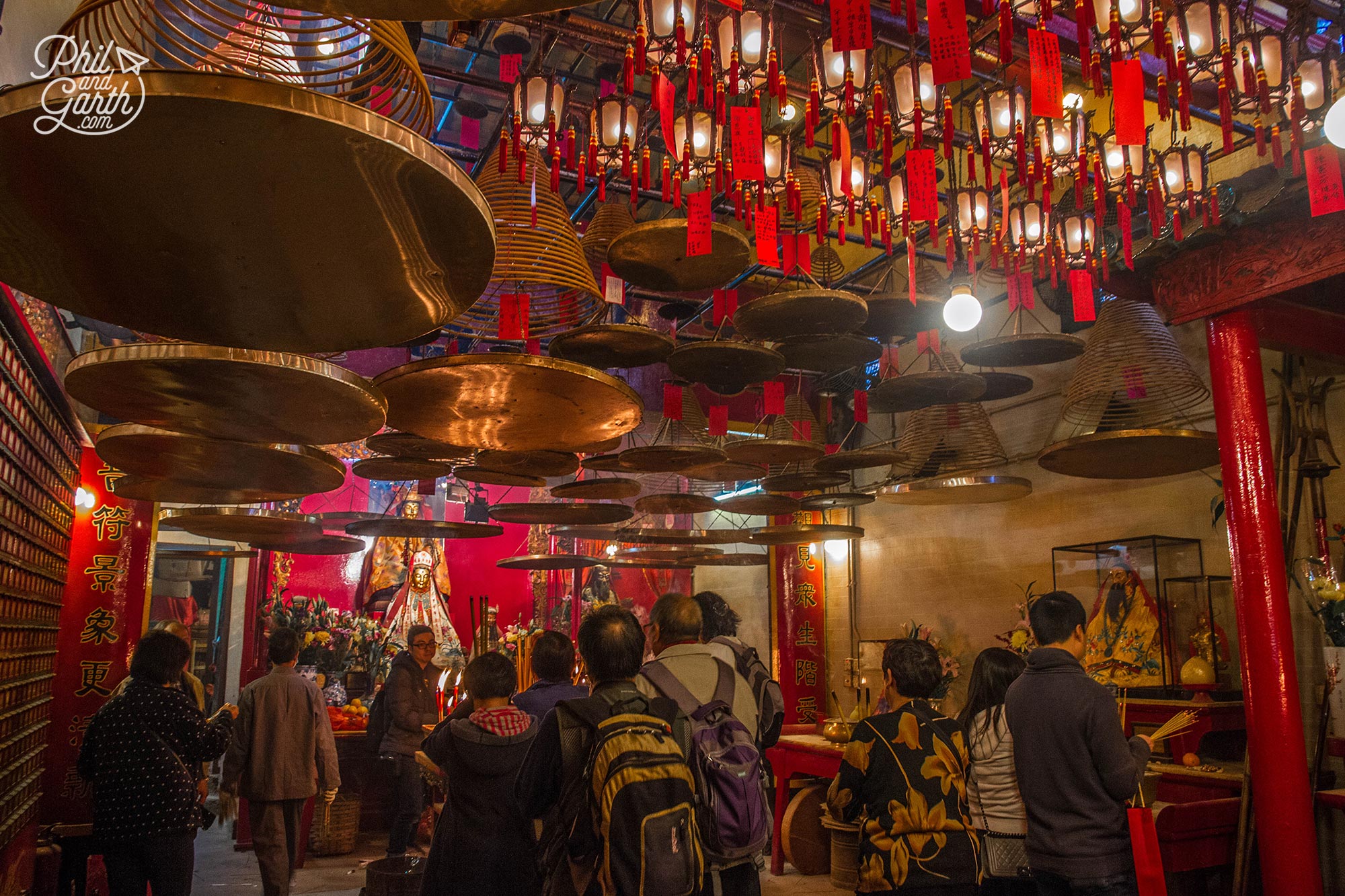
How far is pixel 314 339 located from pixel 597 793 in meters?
1.49

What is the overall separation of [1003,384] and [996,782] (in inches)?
129

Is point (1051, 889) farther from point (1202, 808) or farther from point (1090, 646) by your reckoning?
point (1090, 646)

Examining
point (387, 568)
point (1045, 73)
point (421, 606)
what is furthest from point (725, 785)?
point (387, 568)

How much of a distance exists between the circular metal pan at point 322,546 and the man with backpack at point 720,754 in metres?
4.10

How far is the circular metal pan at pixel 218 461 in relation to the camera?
223 centimetres

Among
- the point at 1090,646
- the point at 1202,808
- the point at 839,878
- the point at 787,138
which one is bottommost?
the point at 839,878

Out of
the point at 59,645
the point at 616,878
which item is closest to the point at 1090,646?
the point at 616,878

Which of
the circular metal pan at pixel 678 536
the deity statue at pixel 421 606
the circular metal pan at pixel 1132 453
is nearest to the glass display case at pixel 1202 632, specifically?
the circular metal pan at pixel 1132 453

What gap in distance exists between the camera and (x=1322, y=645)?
5258mm

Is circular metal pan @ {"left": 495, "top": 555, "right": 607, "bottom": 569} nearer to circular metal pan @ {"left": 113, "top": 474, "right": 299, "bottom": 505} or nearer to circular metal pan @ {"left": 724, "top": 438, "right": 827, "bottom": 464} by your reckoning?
circular metal pan @ {"left": 724, "top": 438, "right": 827, "bottom": 464}

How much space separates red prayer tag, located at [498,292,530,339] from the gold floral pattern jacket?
7.22 feet

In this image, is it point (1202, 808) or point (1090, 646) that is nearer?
point (1202, 808)

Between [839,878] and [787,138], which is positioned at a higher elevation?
[787,138]

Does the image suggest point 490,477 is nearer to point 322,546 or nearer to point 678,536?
point 322,546
